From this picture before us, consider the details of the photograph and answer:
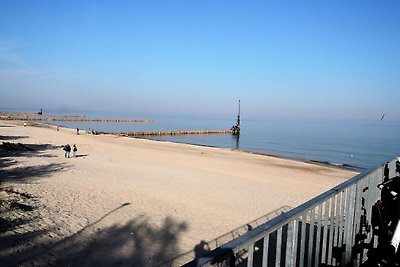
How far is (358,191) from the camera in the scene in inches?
154

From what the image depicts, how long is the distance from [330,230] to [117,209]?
8676 millimetres

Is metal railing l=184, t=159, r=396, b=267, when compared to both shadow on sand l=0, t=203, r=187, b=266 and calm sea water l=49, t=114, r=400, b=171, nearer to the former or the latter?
calm sea water l=49, t=114, r=400, b=171

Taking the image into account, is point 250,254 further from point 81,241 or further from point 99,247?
point 81,241

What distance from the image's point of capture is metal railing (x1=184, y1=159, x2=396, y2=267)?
2145 millimetres

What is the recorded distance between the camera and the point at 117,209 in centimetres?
1082

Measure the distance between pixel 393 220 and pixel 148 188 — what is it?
11424 mm

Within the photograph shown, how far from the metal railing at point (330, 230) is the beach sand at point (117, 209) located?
463 centimetres

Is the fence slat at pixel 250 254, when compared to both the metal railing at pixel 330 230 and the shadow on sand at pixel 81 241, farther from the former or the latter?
the shadow on sand at pixel 81 241

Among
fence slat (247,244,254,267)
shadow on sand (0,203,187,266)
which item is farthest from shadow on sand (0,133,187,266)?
fence slat (247,244,254,267)

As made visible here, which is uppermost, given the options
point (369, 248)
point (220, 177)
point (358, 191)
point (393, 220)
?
point (358, 191)

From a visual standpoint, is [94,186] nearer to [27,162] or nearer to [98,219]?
[98,219]

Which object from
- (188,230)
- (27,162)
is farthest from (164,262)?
(27,162)

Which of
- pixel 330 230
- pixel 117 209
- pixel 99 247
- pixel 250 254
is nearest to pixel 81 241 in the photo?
pixel 99 247

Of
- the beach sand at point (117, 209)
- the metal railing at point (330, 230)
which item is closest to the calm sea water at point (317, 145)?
the metal railing at point (330, 230)
